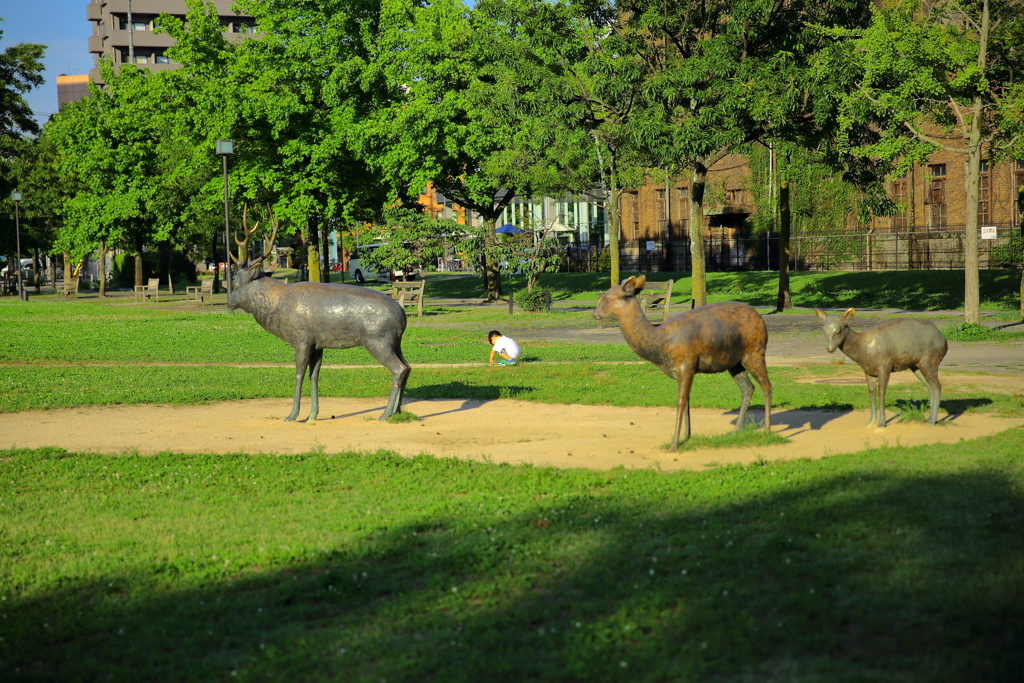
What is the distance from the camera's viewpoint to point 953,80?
69.4 feet

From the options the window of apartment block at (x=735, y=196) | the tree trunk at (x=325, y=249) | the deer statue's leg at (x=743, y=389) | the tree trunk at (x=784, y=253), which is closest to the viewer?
the deer statue's leg at (x=743, y=389)

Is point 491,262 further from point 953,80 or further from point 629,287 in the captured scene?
point 629,287

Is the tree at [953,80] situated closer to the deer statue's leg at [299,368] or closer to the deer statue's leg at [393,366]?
the deer statue's leg at [393,366]

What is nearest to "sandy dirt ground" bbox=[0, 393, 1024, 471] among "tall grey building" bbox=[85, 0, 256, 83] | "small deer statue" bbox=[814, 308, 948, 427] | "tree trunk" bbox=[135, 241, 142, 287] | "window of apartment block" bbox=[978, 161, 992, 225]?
"small deer statue" bbox=[814, 308, 948, 427]

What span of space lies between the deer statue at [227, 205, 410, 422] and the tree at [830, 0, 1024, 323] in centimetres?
1491

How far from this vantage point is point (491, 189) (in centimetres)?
3525

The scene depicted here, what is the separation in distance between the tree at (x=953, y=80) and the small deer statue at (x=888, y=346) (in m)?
12.7

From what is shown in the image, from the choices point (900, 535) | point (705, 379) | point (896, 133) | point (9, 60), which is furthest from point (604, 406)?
point (9, 60)

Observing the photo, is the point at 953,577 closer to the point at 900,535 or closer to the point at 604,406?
the point at 900,535

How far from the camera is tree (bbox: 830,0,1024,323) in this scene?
68.6 ft

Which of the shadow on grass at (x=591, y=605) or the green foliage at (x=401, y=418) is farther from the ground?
the green foliage at (x=401, y=418)

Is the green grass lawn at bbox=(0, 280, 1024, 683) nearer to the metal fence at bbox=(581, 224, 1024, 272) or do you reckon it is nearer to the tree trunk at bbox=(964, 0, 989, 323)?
the tree trunk at bbox=(964, 0, 989, 323)

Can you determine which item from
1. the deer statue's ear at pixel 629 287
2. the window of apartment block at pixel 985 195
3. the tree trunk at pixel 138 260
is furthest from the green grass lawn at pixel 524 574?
the tree trunk at pixel 138 260

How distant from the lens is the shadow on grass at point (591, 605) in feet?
14.8
